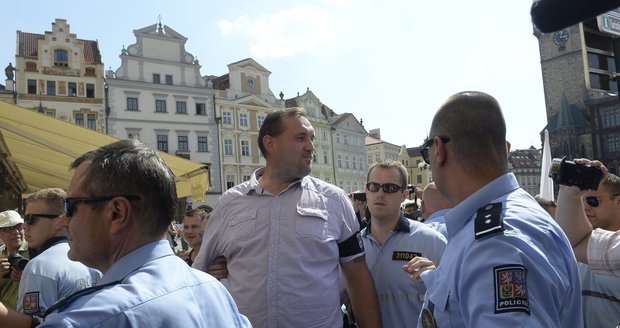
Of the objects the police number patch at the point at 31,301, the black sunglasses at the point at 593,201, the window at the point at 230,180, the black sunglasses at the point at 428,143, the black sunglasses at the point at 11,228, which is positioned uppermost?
the window at the point at 230,180

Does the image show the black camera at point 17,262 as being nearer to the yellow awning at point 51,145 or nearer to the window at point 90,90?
Result: the yellow awning at point 51,145

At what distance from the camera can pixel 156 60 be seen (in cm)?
3859

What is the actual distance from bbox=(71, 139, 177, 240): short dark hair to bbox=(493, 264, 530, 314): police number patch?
42.8 inches

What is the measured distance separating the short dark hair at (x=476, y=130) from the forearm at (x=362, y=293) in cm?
147

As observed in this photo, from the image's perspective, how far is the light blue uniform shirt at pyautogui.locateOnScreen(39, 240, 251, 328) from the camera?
130cm

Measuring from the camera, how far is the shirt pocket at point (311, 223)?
9.65 feet

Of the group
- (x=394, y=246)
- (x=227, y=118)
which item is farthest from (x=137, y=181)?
(x=227, y=118)

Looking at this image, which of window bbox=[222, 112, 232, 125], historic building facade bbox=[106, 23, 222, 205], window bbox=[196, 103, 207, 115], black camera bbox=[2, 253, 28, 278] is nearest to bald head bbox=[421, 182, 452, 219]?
black camera bbox=[2, 253, 28, 278]

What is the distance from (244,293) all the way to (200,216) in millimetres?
3421

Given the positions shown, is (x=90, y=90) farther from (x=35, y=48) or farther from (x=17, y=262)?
(x=17, y=262)

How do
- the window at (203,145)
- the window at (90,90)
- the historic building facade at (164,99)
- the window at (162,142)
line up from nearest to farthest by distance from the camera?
the window at (90,90)
the historic building facade at (164,99)
the window at (162,142)
the window at (203,145)

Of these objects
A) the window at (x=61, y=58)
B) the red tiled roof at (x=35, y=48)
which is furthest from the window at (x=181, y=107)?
the window at (x=61, y=58)

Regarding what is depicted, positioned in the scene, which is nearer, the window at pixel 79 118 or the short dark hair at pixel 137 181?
the short dark hair at pixel 137 181

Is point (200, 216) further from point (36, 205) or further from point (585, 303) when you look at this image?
point (585, 303)
